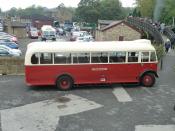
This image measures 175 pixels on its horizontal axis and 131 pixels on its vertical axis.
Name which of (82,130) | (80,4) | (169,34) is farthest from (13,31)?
(82,130)

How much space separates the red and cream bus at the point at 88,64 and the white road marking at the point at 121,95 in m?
0.57

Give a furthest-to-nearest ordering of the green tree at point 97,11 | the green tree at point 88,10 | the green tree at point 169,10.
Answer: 1. the green tree at point 97,11
2. the green tree at point 88,10
3. the green tree at point 169,10

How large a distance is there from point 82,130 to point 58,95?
5.24 meters

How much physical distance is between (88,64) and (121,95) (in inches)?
97.1

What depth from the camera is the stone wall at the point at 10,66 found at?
2328 centimetres

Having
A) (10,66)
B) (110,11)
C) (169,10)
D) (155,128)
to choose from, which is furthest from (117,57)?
(110,11)

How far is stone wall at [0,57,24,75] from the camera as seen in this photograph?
23281mm

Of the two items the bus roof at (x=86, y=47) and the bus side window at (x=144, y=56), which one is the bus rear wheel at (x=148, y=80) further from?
the bus roof at (x=86, y=47)

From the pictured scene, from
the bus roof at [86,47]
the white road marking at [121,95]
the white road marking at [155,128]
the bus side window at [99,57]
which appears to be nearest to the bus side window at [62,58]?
the bus roof at [86,47]

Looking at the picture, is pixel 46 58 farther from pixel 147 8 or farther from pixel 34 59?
pixel 147 8

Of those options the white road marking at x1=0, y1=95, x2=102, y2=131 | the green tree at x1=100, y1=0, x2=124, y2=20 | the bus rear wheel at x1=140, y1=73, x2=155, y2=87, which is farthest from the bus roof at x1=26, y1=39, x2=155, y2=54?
the green tree at x1=100, y1=0, x2=124, y2=20

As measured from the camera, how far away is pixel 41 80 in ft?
62.0

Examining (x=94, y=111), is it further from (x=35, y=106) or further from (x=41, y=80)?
(x=41, y=80)

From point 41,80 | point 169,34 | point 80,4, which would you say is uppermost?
point 80,4
